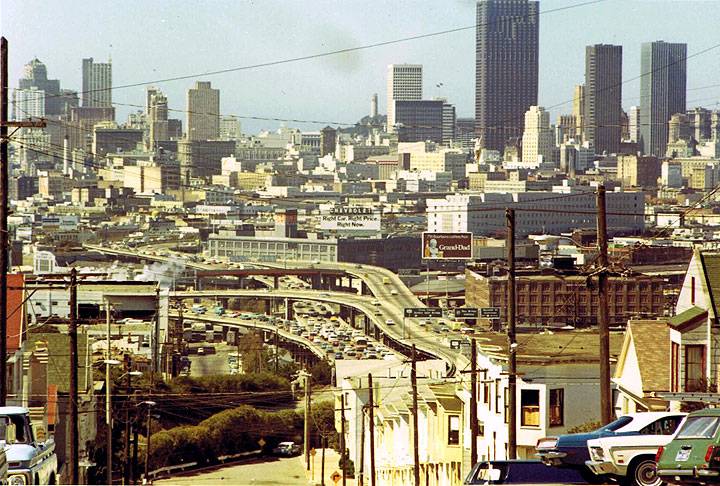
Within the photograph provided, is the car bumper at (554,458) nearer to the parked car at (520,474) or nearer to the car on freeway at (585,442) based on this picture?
the car on freeway at (585,442)

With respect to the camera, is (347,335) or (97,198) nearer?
(347,335)

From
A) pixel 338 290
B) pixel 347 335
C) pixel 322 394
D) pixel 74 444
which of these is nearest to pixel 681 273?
pixel 347 335

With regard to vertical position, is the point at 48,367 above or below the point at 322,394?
above

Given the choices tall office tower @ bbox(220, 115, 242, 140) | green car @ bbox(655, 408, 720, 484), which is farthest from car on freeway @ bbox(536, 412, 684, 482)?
tall office tower @ bbox(220, 115, 242, 140)

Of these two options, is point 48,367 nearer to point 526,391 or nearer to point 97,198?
point 526,391

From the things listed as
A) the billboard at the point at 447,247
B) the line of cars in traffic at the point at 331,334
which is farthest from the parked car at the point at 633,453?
the billboard at the point at 447,247

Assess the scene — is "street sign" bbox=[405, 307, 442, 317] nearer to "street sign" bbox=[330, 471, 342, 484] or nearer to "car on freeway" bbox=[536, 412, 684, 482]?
"street sign" bbox=[330, 471, 342, 484]
